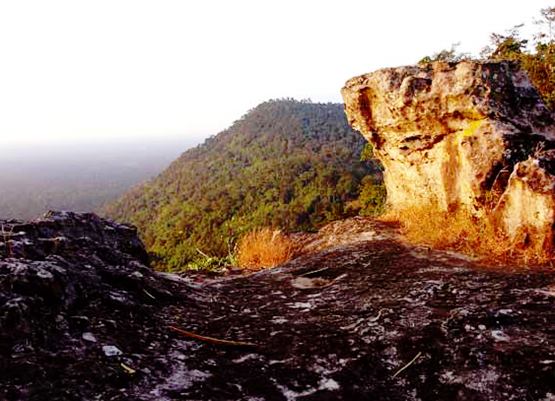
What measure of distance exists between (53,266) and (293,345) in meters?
1.83

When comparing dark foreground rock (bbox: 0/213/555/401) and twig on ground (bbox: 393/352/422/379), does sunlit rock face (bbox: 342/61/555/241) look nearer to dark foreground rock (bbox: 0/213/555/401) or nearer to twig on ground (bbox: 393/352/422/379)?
dark foreground rock (bbox: 0/213/555/401)

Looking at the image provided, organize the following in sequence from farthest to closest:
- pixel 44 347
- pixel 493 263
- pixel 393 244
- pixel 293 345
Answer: pixel 393 244 < pixel 493 263 < pixel 293 345 < pixel 44 347

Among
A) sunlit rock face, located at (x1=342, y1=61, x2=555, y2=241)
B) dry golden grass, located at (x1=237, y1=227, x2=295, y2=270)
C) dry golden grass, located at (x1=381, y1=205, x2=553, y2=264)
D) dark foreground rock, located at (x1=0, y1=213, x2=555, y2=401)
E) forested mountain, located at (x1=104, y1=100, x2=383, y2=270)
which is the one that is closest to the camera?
dark foreground rock, located at (x1=0, y1=213, x2=555, y2=401)

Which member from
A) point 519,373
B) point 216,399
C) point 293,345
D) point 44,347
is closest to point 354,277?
point 293,345

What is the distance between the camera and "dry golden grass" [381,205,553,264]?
209 inches

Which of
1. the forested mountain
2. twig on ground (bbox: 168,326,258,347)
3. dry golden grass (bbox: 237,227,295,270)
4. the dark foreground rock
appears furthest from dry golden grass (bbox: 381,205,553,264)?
the forested mountain

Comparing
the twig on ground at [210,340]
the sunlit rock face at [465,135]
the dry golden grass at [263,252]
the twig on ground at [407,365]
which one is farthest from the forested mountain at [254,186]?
the twig on ground at [407,365]

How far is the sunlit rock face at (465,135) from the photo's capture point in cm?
570

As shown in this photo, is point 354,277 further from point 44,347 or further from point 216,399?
point 44,347

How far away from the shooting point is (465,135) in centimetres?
673

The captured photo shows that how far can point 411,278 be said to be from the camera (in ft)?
16.5

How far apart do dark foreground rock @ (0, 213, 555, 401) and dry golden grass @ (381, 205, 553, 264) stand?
1.60 feet

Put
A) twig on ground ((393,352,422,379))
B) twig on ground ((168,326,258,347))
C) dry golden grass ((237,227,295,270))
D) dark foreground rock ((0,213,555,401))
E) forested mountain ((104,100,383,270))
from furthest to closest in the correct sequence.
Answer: forested mountain ((104,100,383,270)) < dry golden grass ((237,227,295,270)) < twig on ground ((168,326,258,347)) < twig on ground ((393,352,422,379)) < dark foreground rock ((0,213,555,401))

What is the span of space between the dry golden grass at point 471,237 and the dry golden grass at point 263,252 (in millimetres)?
1884
